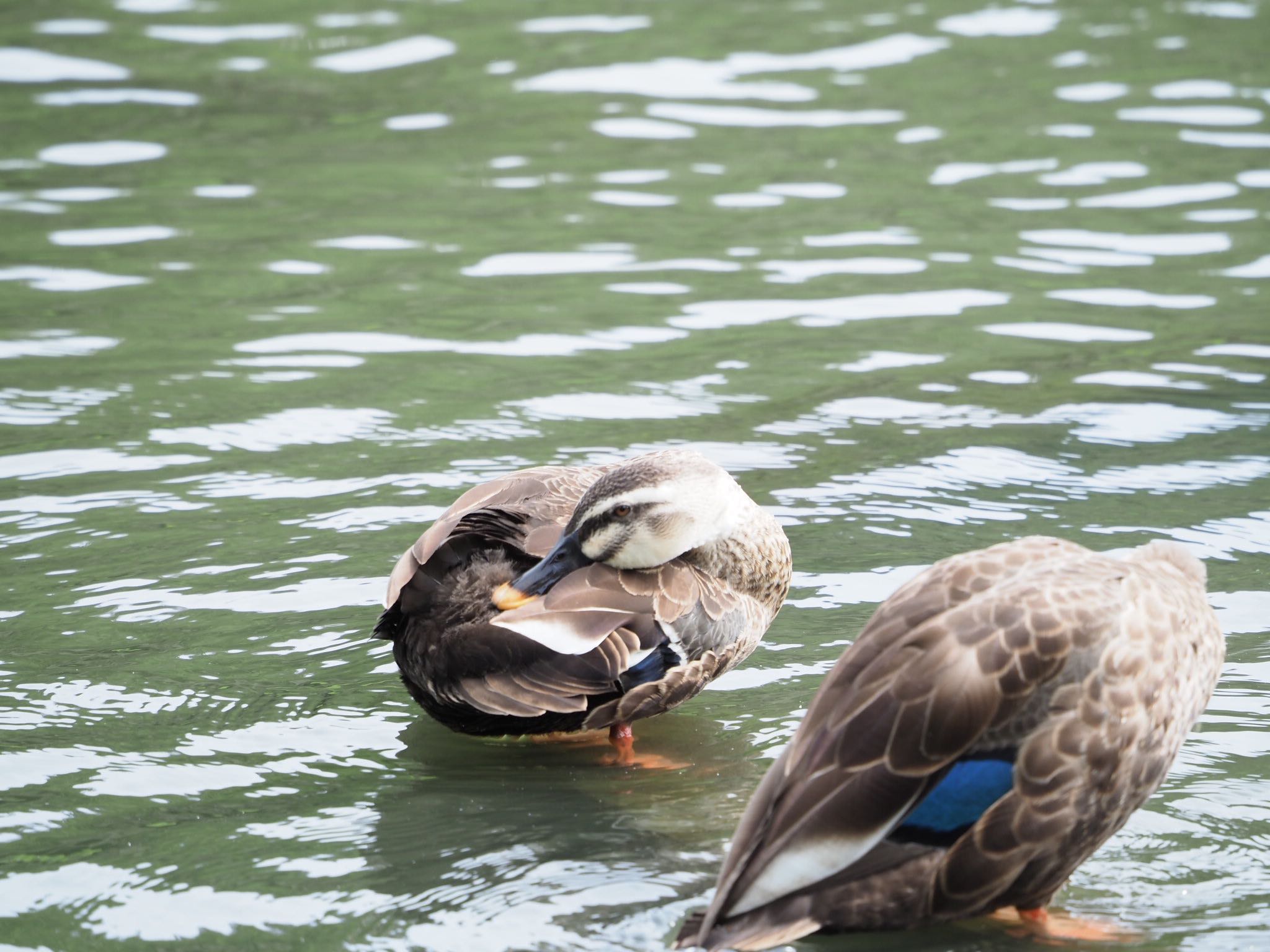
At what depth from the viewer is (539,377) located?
911 cm

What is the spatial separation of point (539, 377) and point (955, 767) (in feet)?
17.5

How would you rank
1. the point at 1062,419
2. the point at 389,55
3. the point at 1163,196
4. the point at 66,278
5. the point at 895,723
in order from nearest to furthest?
1. the point at 895,723
2. the point at 1062,419
3. the point at 66,278
4. the point at 1163,196
5. the point at 389,55

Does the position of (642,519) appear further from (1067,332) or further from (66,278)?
(66,278)

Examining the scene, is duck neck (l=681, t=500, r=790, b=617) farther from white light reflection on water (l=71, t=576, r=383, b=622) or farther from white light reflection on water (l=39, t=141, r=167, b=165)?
white light reflection on water (l=39, t=141, r=167, b=165)

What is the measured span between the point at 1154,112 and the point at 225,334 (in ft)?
24.3

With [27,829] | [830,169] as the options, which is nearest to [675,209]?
[830,169]

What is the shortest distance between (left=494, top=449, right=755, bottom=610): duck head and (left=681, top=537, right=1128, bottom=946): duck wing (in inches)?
54.2

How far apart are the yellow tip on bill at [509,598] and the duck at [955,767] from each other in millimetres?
1264

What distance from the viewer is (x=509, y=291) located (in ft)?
33.6

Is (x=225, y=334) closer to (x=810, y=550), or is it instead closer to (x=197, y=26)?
(x=810, y=550)

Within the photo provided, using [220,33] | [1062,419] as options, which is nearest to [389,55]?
[220,33]

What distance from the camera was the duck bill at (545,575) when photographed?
5.29 metres

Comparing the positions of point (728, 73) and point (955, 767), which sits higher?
point (728, 73)

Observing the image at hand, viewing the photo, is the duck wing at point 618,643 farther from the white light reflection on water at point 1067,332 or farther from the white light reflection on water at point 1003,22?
the white light reflection on water at point 1003,22
